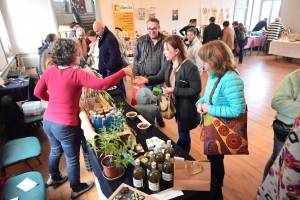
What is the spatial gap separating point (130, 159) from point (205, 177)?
1.45 ft

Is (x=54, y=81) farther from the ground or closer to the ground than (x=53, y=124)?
farther from the ground

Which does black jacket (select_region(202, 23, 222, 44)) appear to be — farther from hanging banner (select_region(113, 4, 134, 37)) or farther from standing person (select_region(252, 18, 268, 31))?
standing person (select_region(252, 18, 268, 31))

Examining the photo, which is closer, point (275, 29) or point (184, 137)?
point (184, 137)

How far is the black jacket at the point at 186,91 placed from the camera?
5.98 feet

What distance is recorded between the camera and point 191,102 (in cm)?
194

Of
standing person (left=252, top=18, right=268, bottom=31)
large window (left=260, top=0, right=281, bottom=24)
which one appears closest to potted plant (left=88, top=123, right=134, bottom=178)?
standing person (left=252, top=18, right=268, bottom=31)

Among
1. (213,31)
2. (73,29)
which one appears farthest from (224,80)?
(213,31)

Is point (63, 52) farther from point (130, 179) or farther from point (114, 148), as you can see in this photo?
point (130, 179)

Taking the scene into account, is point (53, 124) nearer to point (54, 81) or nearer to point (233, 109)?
point (54, 81)

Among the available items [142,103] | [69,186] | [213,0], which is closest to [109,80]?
[142,103]

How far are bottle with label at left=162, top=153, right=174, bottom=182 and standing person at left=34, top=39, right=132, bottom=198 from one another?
2.30 ft

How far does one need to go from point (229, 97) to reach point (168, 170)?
0.67 m

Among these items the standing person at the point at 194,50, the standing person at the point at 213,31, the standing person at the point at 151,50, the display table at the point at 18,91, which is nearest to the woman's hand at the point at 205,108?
the standing person at the point at 151,50

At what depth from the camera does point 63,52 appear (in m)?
1.50
